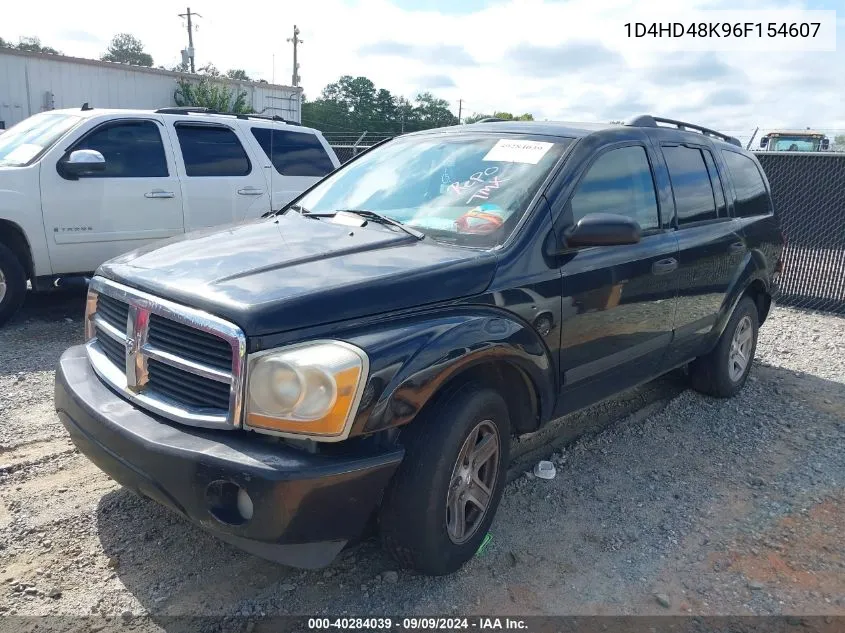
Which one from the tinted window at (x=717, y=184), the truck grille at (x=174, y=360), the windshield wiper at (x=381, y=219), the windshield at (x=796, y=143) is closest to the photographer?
the truck grille at (x=174, y=360)

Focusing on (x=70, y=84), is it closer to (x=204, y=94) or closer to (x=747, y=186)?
(x=204, y=94)

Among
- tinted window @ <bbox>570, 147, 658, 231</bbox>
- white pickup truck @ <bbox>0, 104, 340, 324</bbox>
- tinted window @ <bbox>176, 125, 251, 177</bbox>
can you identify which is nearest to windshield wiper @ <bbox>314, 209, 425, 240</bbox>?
tinted window @ <bbox>570, 147, 658, 231</bbox>

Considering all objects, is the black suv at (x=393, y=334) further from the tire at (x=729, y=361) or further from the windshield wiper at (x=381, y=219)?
the tire at (x=729, y=361)

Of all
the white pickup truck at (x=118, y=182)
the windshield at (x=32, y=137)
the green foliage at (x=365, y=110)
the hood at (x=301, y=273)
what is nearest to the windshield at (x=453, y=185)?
the hood at (x=301, y=273)

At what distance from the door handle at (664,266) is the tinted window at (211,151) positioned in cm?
496

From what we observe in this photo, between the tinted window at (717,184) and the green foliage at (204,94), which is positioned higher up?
the green foliage at (204,94)

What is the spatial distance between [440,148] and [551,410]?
1565 mm

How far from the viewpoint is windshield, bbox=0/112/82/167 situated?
6.44 meters

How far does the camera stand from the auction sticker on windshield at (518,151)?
3.55 m

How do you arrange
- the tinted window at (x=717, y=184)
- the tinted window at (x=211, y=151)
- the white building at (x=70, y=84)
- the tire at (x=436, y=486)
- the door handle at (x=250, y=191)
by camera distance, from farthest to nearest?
the white building at (x=70, y=84) < the door handle at (x=250, y=191) < the tinted window at (x=211, y=151) < the tinted window at (x=717, y=184) < the tire at (x=436, y=486)

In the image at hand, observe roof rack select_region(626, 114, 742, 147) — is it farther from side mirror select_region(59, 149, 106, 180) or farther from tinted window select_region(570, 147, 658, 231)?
side mirror select_region(59, 149, 106, 180)

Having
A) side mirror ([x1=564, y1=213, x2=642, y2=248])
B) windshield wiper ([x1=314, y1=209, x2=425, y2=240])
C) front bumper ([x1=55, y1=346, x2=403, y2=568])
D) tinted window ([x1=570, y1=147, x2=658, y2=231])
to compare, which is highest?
tinted window ([x1=570, y1=147, x2=658, y2=231])

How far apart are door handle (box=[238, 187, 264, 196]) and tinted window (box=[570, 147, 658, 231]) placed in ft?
15.3

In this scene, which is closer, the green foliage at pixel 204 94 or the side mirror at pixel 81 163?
the side mirror at pixel 81 163
